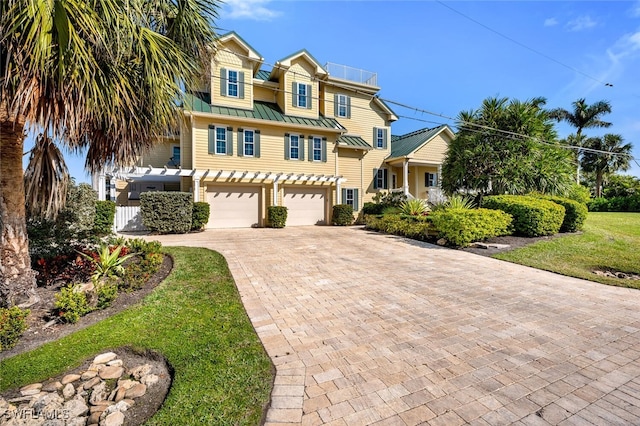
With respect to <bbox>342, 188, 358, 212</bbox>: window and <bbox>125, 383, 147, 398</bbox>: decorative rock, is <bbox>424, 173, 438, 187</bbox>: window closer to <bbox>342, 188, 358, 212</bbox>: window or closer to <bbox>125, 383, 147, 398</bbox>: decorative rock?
<bbox>342, 188, 358, 212</bbox>: window

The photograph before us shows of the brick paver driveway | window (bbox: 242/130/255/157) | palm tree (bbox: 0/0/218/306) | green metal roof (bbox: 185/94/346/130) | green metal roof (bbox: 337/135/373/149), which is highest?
green metal roof (bbox: 185/94/346/130)

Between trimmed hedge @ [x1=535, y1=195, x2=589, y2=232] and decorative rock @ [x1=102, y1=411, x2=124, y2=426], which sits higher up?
trimmed hedge @ [x1=535, y1=195, x2=589, y2=232]

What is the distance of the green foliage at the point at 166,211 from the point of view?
1205 centimetres

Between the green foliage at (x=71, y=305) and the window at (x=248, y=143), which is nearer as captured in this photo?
the green foliage at (x=71, y=305)

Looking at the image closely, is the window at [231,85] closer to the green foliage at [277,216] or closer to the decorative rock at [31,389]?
the green foliage at [277,216]

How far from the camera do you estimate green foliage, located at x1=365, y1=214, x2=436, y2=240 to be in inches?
431

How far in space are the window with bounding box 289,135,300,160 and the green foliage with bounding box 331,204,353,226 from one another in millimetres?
3774

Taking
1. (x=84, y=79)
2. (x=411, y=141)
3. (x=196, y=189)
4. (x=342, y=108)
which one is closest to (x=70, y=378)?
(x=84, y=79)

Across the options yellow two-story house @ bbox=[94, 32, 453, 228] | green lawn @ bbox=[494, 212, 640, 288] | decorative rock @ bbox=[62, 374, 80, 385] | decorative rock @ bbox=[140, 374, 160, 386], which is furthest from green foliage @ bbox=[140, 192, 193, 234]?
green lawn @ bbox=[494, 212, 640, 288]

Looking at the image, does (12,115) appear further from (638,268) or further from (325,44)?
(638,268)

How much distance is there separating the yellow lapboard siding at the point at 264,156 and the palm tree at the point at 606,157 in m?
29.2

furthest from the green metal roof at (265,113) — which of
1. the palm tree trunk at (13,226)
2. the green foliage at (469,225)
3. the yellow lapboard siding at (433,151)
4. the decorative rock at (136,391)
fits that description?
the decorative rock at (136,391)

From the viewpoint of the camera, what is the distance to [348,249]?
915cm

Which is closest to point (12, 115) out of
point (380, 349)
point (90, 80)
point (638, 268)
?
point (90, 80)
